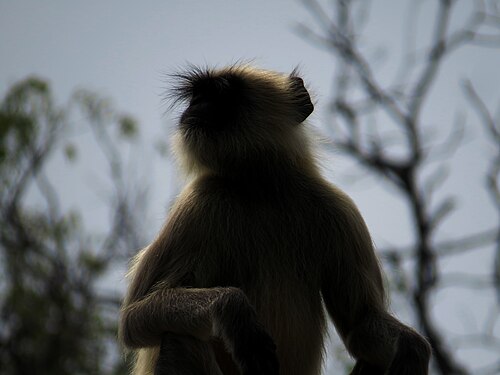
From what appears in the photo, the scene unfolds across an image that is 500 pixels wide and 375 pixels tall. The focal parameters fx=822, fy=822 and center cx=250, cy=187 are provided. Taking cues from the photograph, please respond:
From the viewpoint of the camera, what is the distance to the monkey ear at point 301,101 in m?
4.76

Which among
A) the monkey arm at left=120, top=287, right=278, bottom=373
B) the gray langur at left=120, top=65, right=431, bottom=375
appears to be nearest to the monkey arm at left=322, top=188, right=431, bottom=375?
the gray langur at left=120, top=65, right=431, bottom=375

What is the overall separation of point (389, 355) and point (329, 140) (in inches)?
62.9

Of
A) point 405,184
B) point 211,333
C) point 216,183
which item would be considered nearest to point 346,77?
point 405,184

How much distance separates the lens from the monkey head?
4391 mm

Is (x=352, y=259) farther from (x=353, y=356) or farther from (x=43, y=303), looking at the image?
(x=43, y=303)

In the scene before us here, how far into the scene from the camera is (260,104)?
183 inches

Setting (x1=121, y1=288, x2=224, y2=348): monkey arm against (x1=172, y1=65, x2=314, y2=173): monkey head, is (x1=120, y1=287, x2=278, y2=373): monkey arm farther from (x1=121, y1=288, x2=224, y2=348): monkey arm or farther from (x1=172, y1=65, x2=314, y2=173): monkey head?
(x1=172, y1=65, x2=314, y2=173): monkey head

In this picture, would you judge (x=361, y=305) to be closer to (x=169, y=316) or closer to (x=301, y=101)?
(x=169, y=316)

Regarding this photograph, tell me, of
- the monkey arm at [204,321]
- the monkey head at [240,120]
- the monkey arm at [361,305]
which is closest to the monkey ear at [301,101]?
the monkey head at [240,120]

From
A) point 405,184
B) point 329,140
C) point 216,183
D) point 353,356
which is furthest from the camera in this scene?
point 405,184

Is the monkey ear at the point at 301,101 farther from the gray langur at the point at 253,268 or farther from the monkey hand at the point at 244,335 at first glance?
the monkey hand at the point at 244,335

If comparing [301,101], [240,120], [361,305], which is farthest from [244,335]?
[301,101]

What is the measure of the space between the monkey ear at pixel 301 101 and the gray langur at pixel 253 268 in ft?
0.55

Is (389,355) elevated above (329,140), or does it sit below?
below
